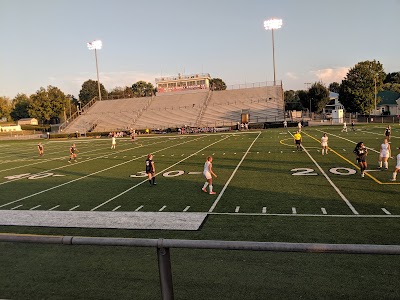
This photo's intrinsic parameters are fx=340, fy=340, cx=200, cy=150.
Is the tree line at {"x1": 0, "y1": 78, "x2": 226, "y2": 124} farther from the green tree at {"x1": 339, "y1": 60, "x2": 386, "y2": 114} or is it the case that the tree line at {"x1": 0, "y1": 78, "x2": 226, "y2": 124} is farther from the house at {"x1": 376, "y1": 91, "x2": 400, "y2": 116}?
the house at {"x1": 376, "y1": 91, "x2": 400, "y2": 116}

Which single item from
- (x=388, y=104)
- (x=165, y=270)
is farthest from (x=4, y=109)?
(x=165, y=270)

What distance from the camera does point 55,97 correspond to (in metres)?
89.9

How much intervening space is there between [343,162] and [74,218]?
14999mm

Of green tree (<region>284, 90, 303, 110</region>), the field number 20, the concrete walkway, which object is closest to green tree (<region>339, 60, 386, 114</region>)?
green tree (<region>284, 90, 303, 110</region>)

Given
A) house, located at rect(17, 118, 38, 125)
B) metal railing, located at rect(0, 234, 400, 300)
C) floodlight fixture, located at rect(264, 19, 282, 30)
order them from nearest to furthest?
metal railing, located at rect(0, 234, 400, 300) → floodlight fixture, located at rect(264, 19, 282, 30) → house, located at rect(17, 118, 38, 125)

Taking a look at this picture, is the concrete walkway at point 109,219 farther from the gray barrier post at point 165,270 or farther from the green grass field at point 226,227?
the gray barrier post at point 165,270

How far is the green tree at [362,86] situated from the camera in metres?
63.7

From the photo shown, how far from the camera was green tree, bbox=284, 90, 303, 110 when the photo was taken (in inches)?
4476

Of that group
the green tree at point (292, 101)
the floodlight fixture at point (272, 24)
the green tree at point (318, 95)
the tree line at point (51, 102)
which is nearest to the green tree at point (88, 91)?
the tree line at point (51, 102)

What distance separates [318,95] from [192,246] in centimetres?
8766

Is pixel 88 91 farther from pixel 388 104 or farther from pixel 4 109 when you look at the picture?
pixel 388 104

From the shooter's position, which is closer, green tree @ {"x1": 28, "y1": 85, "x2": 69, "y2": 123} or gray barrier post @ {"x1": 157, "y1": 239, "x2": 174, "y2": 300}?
gray barrier post @ {"x1": 157, "y1": 239, "x2": 174, "y2": 300}

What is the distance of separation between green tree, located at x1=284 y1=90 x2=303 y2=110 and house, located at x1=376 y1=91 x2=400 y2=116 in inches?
1259

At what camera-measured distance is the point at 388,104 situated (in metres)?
79.5
